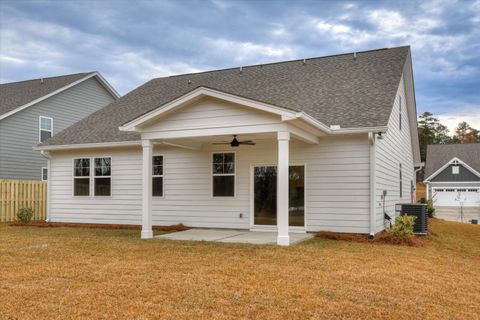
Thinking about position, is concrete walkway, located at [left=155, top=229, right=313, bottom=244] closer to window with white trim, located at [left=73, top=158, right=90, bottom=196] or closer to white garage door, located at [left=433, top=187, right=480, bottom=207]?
window with white trim, located at [left=73, top=158, right=90, bottom=196]

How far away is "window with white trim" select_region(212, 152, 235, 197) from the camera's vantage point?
1249 cm

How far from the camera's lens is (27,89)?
22.5 meters

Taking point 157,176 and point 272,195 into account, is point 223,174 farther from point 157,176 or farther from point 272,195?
point 157,176

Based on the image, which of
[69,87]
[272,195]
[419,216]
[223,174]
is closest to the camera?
[419,216]

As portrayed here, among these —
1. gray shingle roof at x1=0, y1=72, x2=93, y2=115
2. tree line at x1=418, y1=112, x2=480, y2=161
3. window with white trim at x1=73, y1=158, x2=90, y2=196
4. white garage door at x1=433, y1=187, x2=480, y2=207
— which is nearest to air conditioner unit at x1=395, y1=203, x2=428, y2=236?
window with white trim at x1=73, y1=158, x2=90, y2=196

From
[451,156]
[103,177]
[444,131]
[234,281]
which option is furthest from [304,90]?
[444,131]

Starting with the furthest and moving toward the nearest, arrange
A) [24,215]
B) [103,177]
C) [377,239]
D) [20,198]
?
[20,198] < [24,215] < [103,177] < [377,239]

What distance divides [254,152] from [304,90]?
9.46 ft

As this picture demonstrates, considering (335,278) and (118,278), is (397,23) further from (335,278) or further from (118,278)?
(118,278)

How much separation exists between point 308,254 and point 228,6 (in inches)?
381

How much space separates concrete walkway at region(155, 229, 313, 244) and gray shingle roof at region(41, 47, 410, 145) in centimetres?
307

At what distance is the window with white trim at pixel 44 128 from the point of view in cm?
2077

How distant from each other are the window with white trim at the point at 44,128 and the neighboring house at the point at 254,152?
5.60m

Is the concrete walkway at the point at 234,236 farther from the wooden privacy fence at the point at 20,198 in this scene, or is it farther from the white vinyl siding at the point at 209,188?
the wooden privacy fence at the point at 20,198
